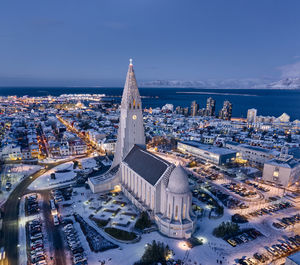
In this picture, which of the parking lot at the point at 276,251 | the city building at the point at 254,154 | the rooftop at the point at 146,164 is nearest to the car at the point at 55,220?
the rooftop at the point at 146,164

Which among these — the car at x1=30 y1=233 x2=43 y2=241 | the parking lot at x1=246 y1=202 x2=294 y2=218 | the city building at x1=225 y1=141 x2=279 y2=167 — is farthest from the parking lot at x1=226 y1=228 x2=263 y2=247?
the city building at x1=225 y1=141 x2=279 y2=167

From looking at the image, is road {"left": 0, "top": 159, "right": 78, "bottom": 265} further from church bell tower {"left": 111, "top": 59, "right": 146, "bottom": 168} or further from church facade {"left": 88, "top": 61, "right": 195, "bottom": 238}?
church bell tower {"left": 111, "top": 59, "right": 146, "bottom": 168}

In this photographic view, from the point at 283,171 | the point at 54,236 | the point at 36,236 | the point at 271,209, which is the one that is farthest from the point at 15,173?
the point at 283,171

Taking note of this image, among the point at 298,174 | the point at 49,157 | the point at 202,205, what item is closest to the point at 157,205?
the point at 202,205

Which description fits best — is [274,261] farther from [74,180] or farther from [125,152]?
[74,180]

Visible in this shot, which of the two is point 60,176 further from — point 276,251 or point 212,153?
point 276,251

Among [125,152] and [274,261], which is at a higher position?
[125,152]
